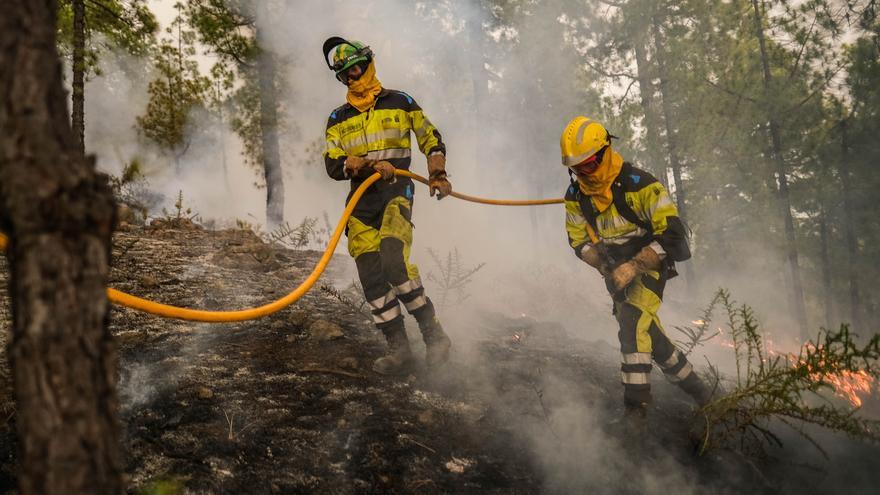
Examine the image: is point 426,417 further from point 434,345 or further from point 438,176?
point 438,176

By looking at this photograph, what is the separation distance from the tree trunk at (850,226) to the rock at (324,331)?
12391 mm

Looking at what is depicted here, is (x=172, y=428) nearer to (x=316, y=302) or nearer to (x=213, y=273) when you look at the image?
(x=316, y=302)

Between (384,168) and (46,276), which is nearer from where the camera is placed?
(46,276)

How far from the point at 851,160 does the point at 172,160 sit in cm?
2247

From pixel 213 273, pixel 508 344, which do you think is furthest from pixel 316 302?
pixel 508 344

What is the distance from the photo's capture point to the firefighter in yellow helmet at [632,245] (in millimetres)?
3025

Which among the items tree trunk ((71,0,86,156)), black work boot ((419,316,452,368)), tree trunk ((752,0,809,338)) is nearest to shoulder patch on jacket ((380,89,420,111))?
black work boot ((419,316,452,368))

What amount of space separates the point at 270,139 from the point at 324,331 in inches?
293

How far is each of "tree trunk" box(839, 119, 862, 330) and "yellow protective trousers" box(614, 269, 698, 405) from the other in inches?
435

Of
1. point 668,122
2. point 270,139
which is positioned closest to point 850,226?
point 668,122

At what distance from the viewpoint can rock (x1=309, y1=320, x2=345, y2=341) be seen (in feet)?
12.3

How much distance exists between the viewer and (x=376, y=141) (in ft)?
11.4

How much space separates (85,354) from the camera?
976 millimetres

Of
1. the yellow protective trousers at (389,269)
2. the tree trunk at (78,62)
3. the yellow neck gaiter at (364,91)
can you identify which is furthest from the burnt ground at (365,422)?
the tree trunk at (78,62)
